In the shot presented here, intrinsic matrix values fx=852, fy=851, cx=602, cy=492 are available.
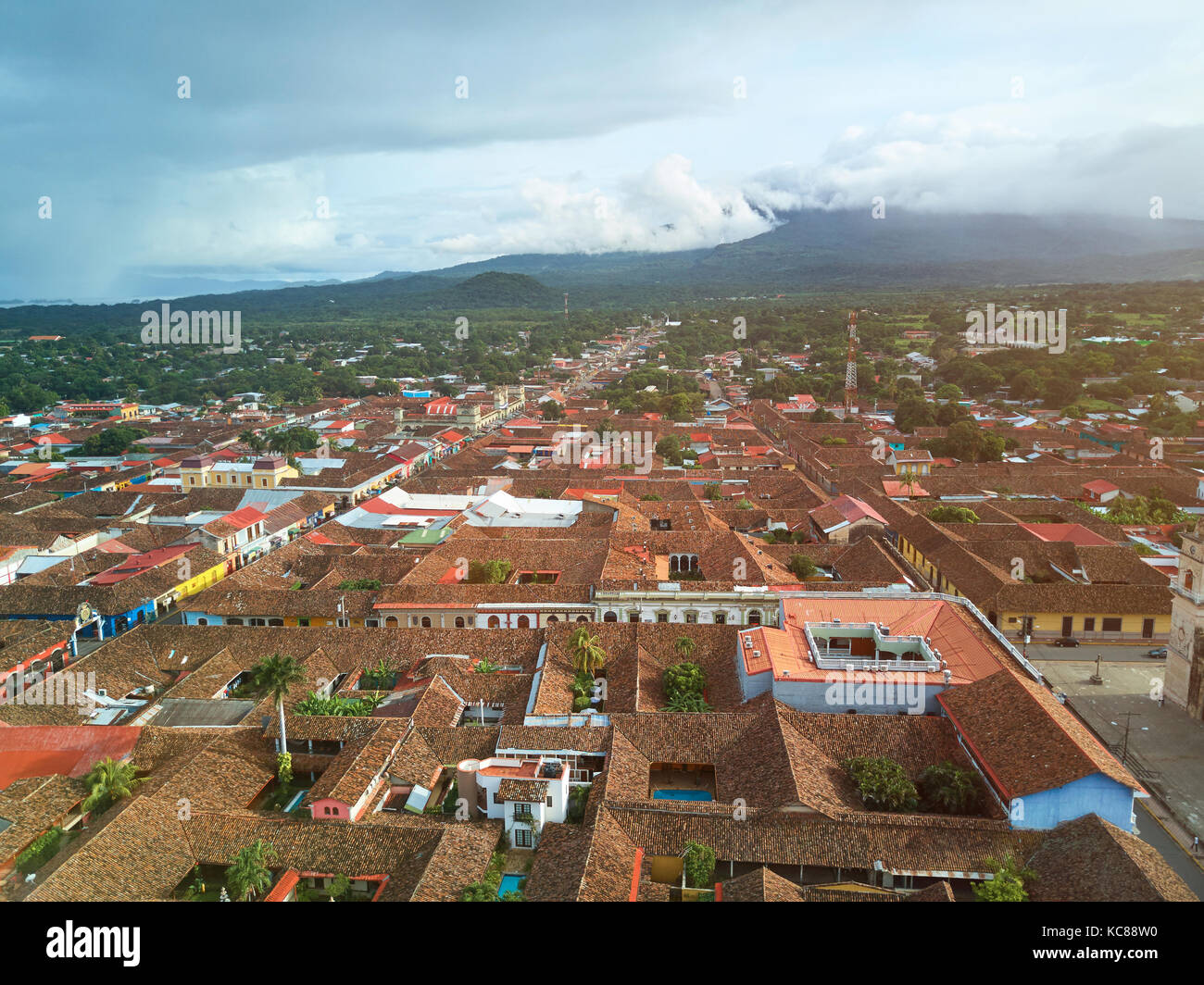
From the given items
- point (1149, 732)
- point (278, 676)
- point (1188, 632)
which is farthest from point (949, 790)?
point (278, 676)

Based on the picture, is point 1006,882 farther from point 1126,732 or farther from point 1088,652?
point 1088,652

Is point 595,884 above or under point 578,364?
under

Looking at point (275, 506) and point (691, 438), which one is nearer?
point (275, 506)

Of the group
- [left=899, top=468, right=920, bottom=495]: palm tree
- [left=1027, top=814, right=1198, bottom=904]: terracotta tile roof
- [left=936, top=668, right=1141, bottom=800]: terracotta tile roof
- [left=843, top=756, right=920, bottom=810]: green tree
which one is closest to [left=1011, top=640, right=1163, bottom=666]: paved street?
[left=936, top=668, right=1141, bottom=800]: terracotta tile roof

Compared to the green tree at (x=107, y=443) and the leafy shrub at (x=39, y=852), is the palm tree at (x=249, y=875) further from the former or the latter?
the green tree at (x=107, y=443)

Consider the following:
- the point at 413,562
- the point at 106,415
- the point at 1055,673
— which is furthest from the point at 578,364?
the point at 1055,673

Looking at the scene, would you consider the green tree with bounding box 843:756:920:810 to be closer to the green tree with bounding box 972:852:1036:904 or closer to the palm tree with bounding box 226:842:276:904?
the green tree with bounding box 972:852:1036:904

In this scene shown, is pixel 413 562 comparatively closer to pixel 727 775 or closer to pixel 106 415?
pixel 727 775

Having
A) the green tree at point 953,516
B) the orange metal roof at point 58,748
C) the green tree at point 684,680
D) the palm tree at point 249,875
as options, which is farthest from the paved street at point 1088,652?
the orange metal roof at point 58,748
